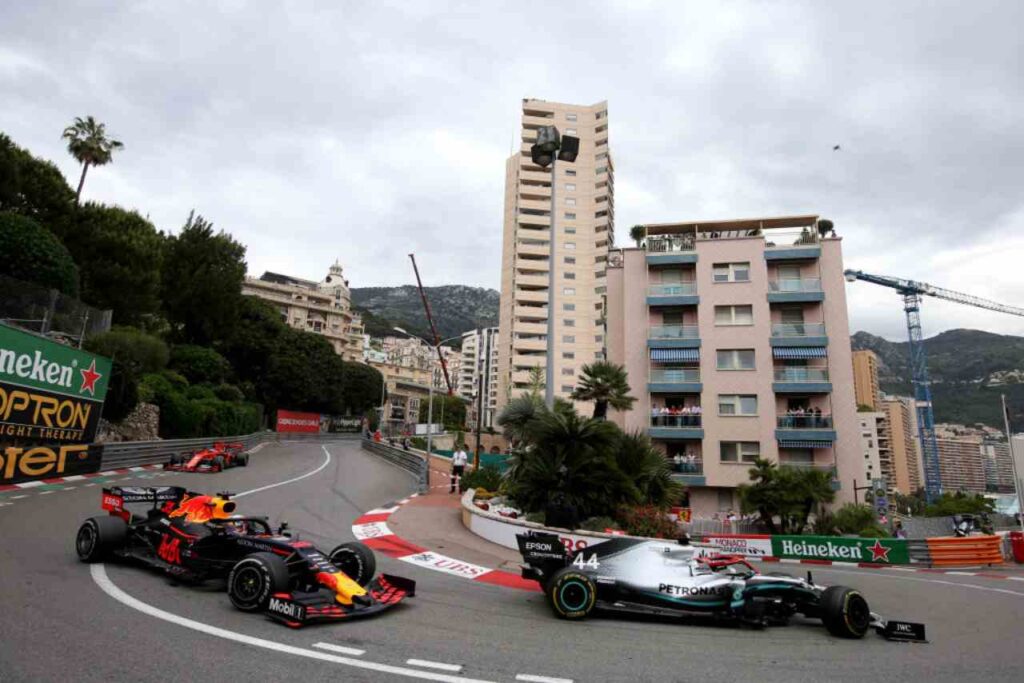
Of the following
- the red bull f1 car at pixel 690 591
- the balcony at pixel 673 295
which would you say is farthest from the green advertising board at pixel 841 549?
the balcony at pixel 673 295

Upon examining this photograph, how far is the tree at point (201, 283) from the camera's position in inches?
2029

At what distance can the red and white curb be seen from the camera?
34.5 feet

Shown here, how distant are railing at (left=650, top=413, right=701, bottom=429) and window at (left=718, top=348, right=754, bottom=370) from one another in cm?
362

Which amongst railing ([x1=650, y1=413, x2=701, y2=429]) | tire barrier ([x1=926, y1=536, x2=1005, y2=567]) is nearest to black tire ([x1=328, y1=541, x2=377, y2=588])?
tire barrier ([x1=926, y1=536, x2=1005, y2=567])

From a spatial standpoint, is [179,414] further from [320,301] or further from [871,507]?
[320,301]

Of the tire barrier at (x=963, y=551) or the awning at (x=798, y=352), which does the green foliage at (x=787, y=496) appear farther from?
the awning at (x=798, y=352)

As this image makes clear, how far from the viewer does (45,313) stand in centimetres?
2195

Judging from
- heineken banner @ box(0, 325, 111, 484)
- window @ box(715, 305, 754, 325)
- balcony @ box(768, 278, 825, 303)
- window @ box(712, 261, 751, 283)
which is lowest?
heineken banner @ box(0, 325, 111, 484)

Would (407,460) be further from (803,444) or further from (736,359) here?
(803,444)

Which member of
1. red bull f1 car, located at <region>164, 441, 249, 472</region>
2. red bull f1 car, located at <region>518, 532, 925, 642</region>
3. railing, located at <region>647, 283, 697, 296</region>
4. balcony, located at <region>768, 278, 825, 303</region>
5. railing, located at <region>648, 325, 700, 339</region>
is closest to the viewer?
red bull f1 car, located at <region>518, 532, 925, 642</region>

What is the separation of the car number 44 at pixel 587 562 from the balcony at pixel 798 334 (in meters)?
29.3

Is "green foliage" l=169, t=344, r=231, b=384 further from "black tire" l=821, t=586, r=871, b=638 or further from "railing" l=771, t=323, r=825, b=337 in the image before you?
"black tire" l=821, t=586, r=871, b=638

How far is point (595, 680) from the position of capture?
5.39 meters

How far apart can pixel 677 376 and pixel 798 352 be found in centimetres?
711
